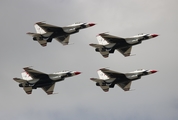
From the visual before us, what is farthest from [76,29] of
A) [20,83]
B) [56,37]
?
[20,83]

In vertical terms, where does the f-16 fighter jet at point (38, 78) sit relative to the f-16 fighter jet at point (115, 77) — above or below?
above

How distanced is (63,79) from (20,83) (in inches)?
376

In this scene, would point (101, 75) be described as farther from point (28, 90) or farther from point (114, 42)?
point (28, 90)

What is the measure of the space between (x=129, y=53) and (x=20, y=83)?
88.2ft

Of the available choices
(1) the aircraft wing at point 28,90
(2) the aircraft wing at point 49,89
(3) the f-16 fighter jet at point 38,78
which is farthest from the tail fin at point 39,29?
(1) the aircraft wing at point 28,90

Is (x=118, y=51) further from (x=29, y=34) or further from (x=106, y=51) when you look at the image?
(x=29, y=34)

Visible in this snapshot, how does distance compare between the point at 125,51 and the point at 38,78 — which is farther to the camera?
the point at 125,51

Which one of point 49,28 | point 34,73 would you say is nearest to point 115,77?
point 34,73

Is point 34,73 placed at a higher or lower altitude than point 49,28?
lower

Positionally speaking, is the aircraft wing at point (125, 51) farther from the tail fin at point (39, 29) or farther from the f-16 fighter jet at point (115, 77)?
the tail fin at point (39, 29)

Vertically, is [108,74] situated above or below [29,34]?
below

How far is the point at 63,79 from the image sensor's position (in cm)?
17712

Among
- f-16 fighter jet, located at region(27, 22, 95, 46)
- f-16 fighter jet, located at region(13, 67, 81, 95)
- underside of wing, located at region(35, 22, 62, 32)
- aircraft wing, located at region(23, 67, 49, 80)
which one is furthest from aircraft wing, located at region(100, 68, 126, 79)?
underside of wing, located at region(35, 22, 62, 32)

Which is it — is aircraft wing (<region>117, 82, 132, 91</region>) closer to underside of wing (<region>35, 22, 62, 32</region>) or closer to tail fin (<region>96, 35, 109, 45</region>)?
tail fin (<region>96, 35, 109, 45</region>)
